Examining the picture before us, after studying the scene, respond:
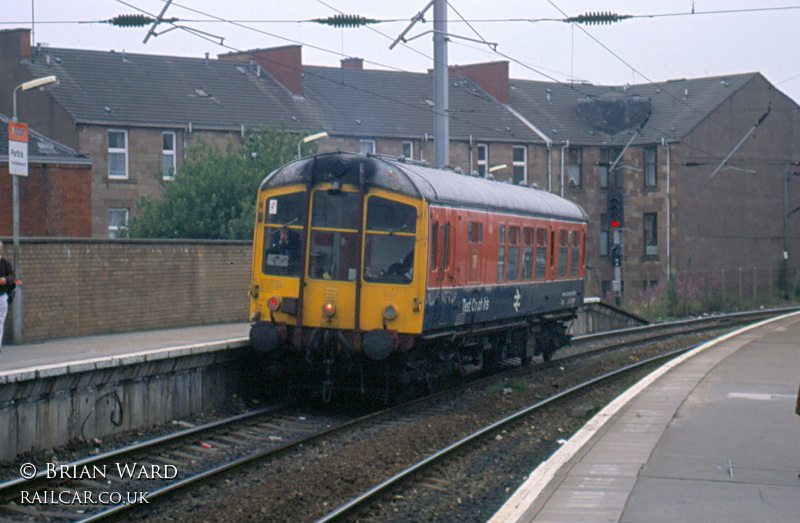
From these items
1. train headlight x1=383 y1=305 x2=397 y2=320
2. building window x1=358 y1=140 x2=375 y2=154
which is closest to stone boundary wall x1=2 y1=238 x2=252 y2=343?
train headlight x1=383 y1=305 x2=397 y2=320

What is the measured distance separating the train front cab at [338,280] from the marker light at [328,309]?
13mm

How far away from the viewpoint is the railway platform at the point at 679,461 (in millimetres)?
7324

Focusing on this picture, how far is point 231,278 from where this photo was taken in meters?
A: 21.8

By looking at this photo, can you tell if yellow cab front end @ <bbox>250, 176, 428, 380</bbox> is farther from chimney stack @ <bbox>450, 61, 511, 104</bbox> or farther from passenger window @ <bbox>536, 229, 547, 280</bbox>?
chimney stack @ <bbox>450, 61, 511, 104</bbox>

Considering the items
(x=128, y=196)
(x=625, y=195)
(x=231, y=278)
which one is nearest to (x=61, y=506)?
(x=231, y=278)

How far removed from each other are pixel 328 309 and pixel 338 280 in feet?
1.31

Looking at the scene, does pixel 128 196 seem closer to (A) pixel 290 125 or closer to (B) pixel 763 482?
(A) pixel 290 125

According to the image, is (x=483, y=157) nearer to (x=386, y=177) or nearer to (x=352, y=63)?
(x=352, y=63)

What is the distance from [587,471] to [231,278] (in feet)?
46.3

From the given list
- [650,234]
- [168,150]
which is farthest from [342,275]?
[650,234]

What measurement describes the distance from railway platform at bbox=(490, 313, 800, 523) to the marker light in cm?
373

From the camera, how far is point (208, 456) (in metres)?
10.8

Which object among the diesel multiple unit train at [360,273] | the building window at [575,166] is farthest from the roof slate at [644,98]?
the diesel multiple unit train at [360,273]

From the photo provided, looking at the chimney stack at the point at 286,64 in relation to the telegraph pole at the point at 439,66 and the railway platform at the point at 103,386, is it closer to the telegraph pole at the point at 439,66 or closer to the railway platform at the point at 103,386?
the telegraph pole at the point at 439,66
